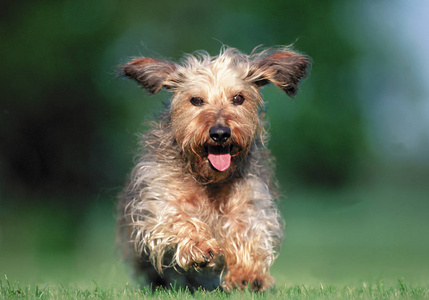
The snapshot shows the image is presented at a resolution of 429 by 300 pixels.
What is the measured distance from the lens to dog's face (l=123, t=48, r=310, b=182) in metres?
4.87

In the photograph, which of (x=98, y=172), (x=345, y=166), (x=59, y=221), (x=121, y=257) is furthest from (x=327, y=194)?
(x=121, y=257)

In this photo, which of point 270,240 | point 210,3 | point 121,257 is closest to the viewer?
point 270,240

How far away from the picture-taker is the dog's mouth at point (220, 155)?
16.1ft

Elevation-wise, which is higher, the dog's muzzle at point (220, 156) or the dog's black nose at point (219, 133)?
the dog's black nose at point (219, 133)

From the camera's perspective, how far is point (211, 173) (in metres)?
4.98

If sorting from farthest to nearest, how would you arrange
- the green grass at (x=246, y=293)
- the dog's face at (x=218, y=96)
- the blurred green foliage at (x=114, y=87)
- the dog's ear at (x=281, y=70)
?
the blurred green foliage at (x=114, y=87), the dog's ear at (x=281, y=70), the dog's face at (x=218, y=96), the green grass at (x=246, y=293)

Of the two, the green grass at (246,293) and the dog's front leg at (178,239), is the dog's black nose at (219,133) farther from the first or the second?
the green grass at (246,293)

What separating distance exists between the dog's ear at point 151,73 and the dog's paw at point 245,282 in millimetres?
1763

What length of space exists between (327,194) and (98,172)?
7194 millimetres

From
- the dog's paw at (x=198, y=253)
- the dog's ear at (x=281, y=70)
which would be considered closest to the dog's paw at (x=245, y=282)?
the dog's paw at (x=198, y=253)

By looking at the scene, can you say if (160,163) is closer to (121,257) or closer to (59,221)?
(121,257)

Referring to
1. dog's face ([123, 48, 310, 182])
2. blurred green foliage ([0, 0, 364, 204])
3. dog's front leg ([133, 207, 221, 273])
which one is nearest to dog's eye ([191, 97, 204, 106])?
dog's face ([123, 48, 310, 182])

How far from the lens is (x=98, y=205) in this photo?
1446 cm

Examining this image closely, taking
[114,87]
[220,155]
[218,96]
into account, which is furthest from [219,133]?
[114,87]
